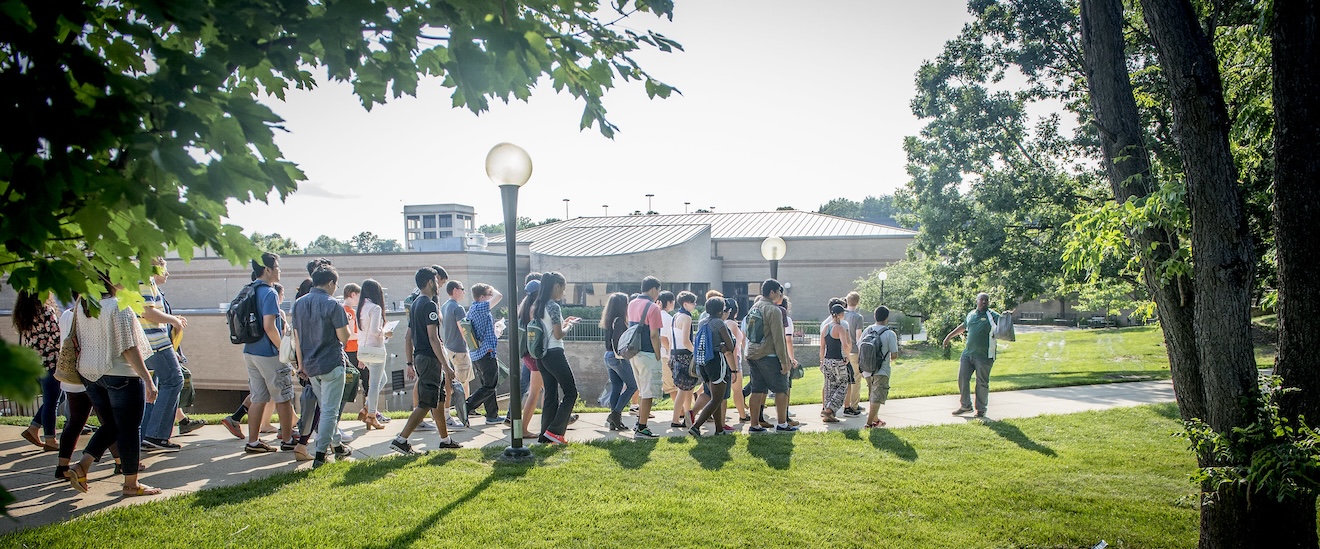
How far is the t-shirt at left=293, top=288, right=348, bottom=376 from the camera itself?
6.64 meters

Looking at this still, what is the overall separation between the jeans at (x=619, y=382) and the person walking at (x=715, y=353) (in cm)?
118

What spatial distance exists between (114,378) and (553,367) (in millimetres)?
3790

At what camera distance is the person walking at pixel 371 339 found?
8586 mm

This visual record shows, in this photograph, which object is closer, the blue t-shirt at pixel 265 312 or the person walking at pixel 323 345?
the person walking at pixel 323 345

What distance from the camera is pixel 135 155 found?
7.74 feet

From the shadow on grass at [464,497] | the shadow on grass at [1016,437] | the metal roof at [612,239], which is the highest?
the metal roof at [612,239]

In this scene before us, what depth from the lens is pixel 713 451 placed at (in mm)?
7621

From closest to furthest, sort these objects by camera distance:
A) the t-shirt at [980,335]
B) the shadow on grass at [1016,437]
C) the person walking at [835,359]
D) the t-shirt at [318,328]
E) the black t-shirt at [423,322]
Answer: the t-shirt at [318,328]
the black t-shirt at [423,322]
the shadow on grass at [1016,437]
the person walking at [835,359]
the t-shirt at [980,335]

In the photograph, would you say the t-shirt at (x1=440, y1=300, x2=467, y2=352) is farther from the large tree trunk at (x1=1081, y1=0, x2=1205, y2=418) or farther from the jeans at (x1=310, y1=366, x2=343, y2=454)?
the large tree trunk at (x1=1081, y1=0, x2=1205, y2=418)

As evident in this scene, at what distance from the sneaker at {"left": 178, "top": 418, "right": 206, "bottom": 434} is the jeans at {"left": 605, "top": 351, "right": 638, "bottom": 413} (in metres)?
4.84

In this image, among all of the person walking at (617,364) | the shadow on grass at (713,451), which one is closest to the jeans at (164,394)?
the person walking at (617,364)

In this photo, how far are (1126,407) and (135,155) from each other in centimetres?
1176

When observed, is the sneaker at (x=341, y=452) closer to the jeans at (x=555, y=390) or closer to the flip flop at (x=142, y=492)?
the flip flop at (x=142, y=492)

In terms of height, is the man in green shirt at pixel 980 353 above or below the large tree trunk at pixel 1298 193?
below
